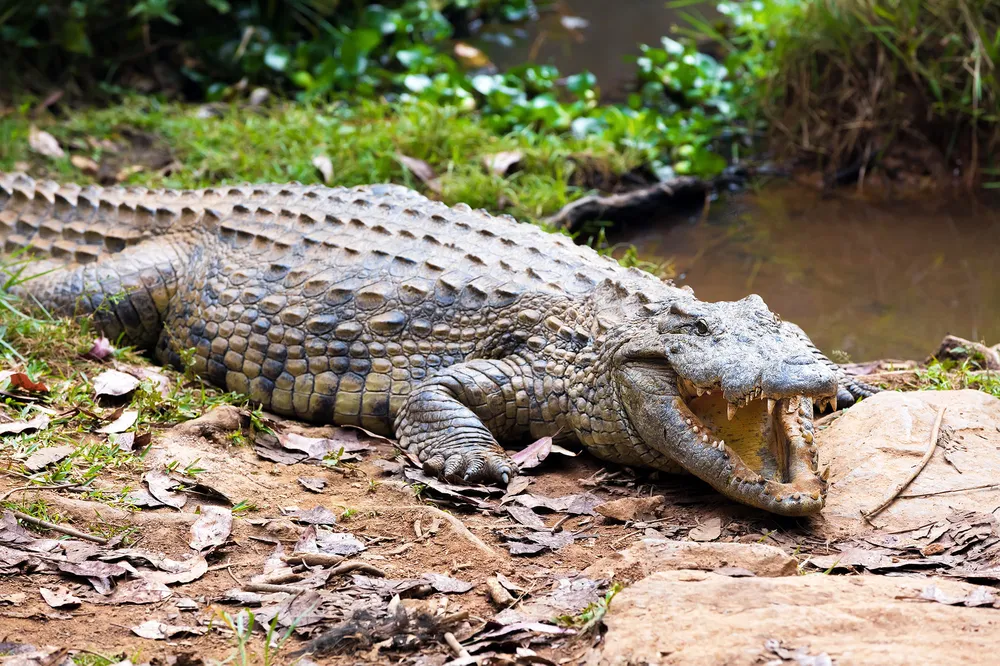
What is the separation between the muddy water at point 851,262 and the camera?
22.4ft

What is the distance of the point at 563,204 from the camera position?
7680 mm

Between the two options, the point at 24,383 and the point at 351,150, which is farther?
the point at 351,150

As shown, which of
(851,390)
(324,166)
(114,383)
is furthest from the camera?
(324,166)

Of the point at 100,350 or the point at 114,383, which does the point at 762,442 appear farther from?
the point at 100,350

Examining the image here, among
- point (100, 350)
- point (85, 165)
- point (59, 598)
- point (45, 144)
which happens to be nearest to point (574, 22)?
point (85, 165)

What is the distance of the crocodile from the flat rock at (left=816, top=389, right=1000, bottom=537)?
215mm

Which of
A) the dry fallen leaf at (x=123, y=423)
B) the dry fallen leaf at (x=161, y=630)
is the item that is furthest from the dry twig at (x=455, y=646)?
the dry fallen leaf at (x=123, y=423)

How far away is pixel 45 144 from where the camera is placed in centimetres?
843

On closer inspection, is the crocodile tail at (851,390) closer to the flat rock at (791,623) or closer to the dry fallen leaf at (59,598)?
the flat rock at (791,623)

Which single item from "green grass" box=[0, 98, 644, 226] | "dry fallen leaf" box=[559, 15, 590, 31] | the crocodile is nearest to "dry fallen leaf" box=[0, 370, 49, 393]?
the crocodile

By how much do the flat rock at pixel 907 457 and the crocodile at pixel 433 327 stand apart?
0.70ft

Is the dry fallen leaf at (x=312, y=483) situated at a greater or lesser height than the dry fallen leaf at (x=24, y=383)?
lesser

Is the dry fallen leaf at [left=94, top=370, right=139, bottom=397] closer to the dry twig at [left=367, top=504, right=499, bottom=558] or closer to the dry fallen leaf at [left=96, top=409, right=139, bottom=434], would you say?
the dry fallen leaf at [left=96, top=409, right=139, bottom=434]

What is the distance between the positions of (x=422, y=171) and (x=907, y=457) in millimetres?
4556
